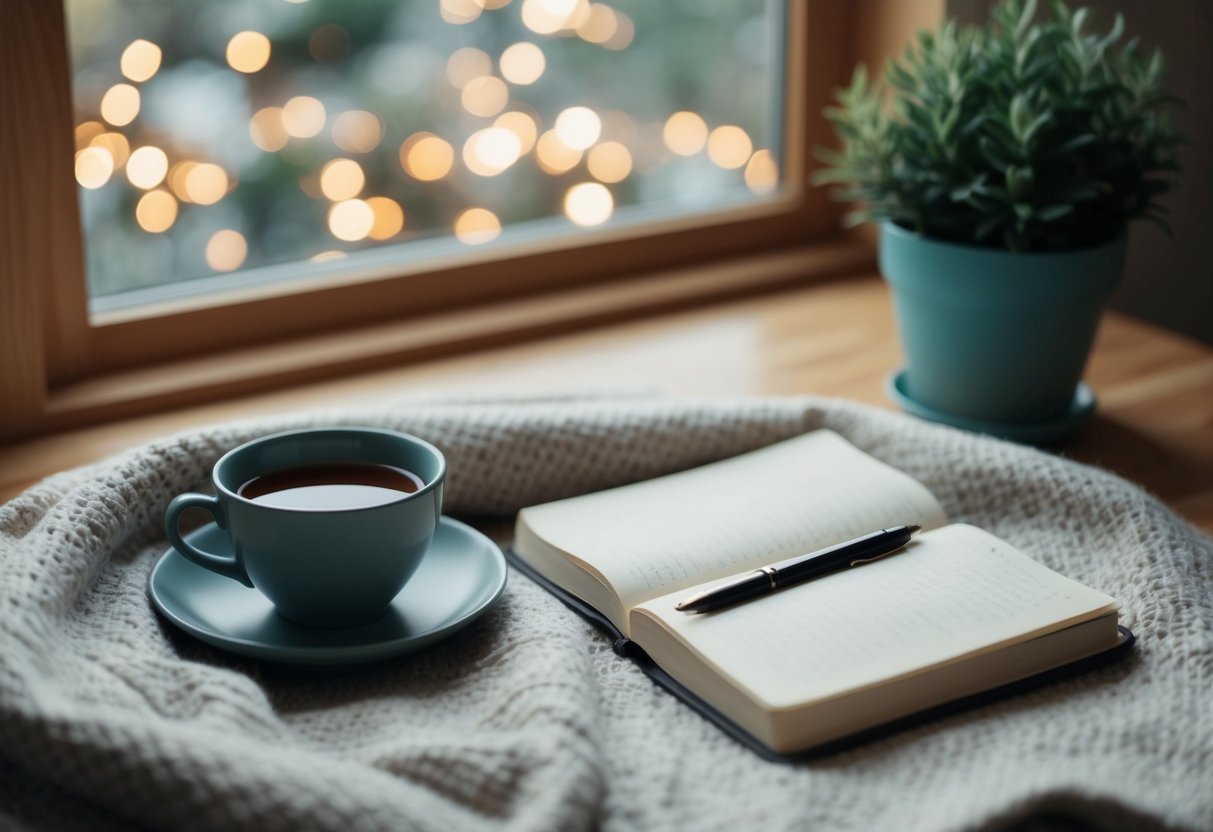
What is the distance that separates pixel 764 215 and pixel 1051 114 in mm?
499

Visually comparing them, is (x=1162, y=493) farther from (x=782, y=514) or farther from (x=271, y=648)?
(x=271, y=648)

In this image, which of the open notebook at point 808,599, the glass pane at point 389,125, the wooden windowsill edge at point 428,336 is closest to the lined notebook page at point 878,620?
the open notebook at point 808,599

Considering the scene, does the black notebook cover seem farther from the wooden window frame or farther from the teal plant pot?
the wooden window frame

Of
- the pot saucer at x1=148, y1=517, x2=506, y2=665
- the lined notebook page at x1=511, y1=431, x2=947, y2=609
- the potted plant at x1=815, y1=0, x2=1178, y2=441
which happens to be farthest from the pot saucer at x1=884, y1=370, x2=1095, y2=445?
the pot saucer at x1=148, y1=517, x2=506, y2=665

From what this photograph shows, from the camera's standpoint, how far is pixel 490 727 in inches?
22.6

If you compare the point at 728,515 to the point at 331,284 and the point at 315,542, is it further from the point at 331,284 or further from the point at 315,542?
the point at 331,284

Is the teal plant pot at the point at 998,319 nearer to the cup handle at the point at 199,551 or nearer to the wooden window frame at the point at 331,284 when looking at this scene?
the wooden window frame at the point at 331,284

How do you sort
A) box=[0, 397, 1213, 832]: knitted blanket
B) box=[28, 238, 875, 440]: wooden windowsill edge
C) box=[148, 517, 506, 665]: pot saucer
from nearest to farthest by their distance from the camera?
box=[0, 397, 1213, 832]: knitted blanket < box=[148, 517, 506, 665]: pot saucer < box=[28, 238, 875, 440]: wooden windowsill edge

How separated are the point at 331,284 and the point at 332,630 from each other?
53 cm

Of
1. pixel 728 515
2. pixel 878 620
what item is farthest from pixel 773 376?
pixel 878 620

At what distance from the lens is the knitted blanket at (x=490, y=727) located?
0.50 m

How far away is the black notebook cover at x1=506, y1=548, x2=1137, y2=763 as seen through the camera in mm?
568

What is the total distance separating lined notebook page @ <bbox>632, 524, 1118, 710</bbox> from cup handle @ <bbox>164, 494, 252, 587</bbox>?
0.20 meters

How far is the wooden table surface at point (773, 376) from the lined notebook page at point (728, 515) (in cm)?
18
